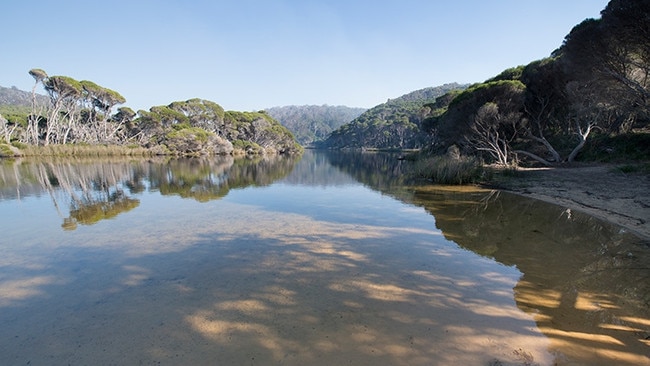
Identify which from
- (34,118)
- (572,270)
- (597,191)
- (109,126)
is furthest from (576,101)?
(109,126)

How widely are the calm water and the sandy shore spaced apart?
0.85 metres

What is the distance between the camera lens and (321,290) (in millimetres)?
4707

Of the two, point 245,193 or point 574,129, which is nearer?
point 245,193

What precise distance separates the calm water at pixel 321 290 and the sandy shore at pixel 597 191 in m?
0.85

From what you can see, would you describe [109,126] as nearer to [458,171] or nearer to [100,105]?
[100,105]

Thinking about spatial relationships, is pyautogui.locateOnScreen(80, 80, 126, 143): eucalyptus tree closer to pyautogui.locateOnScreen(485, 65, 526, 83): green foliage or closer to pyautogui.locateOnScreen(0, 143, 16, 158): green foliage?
pyautogui.locateOnScreen(0, 143, 16, 158): green foliage

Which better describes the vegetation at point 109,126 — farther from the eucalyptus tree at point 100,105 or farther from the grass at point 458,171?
the grass at point 458,171

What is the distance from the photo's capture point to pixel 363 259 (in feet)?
20.1

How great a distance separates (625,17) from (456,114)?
15205 millimetres

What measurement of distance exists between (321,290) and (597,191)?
518 inches

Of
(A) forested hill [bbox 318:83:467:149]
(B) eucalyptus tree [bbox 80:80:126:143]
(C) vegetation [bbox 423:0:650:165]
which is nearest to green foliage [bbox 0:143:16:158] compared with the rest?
(B) eucalyptus tree [bbox 80:80:126:143]

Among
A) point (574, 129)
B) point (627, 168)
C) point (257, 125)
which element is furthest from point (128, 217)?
point (257, 125)

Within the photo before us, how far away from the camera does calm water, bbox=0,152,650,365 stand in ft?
10.7

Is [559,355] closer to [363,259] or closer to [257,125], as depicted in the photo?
[363,259]
